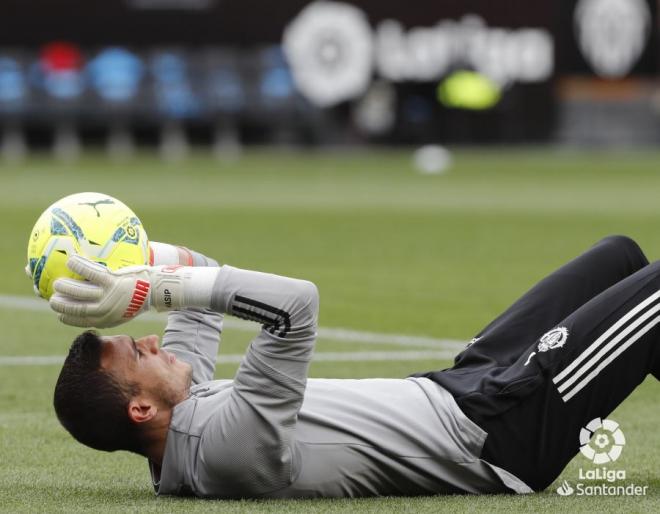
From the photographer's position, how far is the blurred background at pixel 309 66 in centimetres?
3697

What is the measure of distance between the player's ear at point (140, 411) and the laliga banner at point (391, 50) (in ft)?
108

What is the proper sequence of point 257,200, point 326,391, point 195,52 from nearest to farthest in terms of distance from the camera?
point 326,391
point 257,200
point 195,52

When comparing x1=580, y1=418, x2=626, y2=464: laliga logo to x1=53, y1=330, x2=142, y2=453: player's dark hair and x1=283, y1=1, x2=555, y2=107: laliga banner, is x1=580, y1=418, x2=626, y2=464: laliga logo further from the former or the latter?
x1=283, y1=1, x2=555, y2=107: laliga banner

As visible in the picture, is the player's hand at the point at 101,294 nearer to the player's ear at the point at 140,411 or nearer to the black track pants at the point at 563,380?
the player's ear at the point at 140,411

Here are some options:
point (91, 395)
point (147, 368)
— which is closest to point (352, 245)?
point (147, 368)

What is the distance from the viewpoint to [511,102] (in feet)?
127

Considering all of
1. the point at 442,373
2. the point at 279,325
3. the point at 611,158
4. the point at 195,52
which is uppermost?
the point at 279,325

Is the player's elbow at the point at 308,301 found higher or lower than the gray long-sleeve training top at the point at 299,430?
higher

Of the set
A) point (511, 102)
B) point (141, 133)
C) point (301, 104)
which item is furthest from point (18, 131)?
point (511, 102)

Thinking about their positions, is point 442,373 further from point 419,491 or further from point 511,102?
point 511,102

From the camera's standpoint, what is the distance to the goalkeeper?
185 inches

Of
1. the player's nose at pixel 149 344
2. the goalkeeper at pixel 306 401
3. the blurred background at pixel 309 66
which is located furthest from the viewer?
the blurred background at pixel 309 66

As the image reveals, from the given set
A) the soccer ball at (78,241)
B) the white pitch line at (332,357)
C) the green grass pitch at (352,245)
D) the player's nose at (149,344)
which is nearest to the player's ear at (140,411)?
the player's nose at (149,344)

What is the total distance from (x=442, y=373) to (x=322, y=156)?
33.2m
